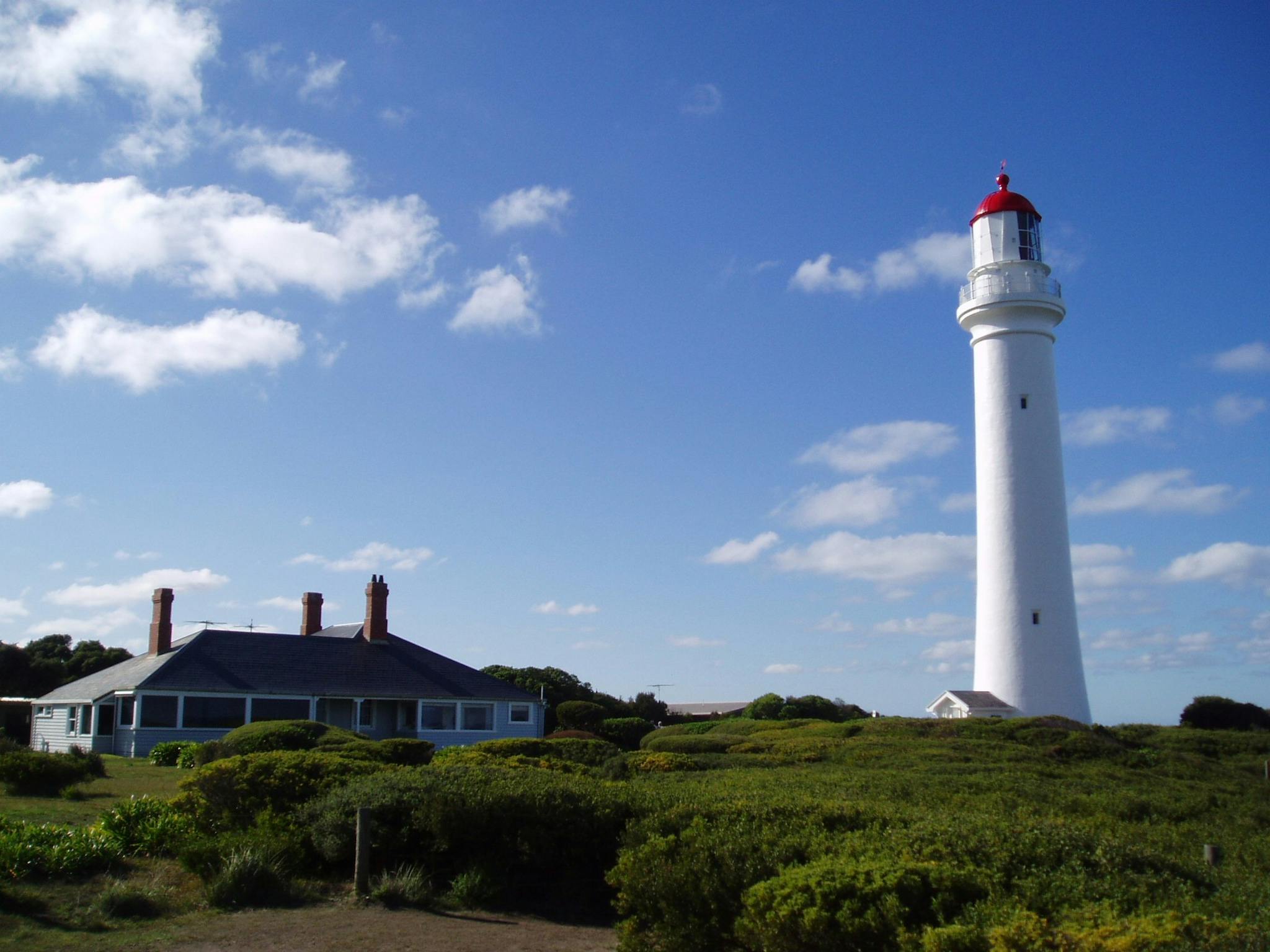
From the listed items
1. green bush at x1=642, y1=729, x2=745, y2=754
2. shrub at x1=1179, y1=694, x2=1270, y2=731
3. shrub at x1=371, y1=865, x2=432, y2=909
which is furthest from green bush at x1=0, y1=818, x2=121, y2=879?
shrub at x1=1179, y1=694, x2=1270, y2=731

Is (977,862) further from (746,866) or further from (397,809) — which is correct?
(397,809)

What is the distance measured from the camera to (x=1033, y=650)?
29.1 meters

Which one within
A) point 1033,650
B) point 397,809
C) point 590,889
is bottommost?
point 590,889

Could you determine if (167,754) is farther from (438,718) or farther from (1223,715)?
(1223,715)

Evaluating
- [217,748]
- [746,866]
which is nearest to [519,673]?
[217,748]

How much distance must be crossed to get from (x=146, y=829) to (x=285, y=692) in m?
20.6

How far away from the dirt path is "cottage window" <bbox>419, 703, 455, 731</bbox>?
25.3 metres

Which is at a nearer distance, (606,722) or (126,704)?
(126,704)

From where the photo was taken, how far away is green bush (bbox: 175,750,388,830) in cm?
1263

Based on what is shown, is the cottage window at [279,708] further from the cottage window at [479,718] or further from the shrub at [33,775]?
the shrub at [33,775]

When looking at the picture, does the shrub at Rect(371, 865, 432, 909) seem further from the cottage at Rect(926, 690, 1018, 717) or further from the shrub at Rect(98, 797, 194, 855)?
the cottage at Rect(926, 690, 1018, 717)

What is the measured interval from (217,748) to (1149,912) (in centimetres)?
1942

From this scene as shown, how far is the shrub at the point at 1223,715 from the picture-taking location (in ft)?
112

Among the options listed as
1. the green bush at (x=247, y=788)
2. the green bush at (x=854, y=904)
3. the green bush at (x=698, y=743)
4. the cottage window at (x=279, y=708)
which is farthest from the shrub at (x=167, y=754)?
the green bush at (x=854, y=904)
